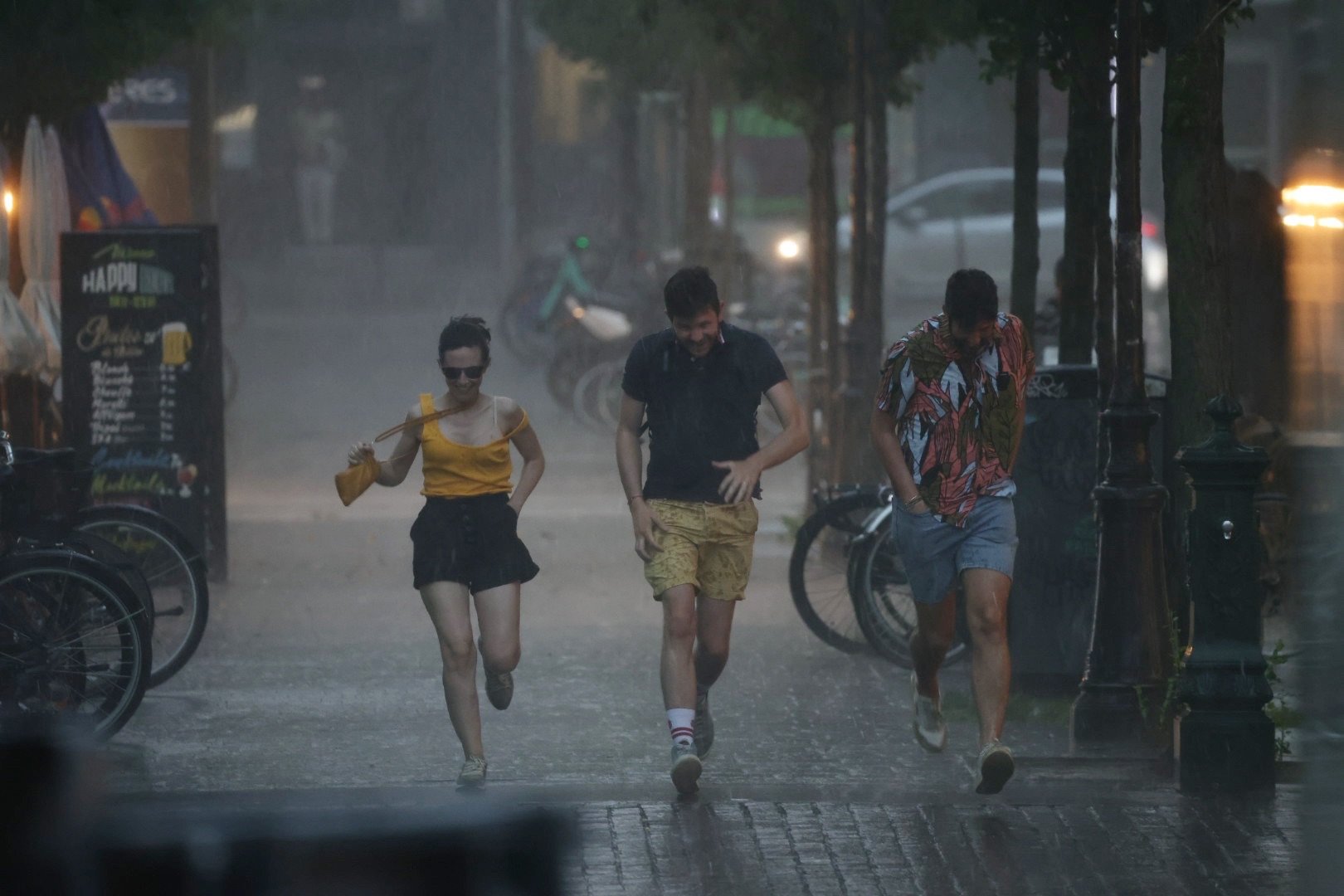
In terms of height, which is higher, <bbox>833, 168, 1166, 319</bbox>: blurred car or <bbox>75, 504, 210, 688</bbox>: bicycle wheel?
<bbox>833, 168, 1166, 319</bbox>: blurred car

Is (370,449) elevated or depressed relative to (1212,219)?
depressed

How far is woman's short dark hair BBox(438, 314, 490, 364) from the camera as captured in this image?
23.2 feet

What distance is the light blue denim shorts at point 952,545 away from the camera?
7000 mm

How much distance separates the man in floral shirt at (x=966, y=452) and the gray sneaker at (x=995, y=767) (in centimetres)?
9

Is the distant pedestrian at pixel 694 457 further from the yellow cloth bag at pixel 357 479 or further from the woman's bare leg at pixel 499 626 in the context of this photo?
the yellow cloth bag at pixel 357 479

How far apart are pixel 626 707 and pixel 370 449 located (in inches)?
77.6

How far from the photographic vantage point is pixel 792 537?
1370 centimetres

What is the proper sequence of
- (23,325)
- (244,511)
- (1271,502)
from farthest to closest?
1. (244,511)
2. (23,325)
3. (1271,502)

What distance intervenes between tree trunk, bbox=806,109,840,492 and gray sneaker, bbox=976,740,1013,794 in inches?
246

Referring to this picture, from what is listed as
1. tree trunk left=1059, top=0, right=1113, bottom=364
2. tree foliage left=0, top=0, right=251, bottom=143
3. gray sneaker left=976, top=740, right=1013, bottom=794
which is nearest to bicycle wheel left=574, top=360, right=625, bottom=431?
tree foliage left=0, top=0, right=251, bottom=143

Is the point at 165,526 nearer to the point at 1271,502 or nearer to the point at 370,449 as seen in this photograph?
the point at 370,449

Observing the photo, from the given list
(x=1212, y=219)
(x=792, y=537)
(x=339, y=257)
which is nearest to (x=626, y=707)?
(x=1212, y=219)

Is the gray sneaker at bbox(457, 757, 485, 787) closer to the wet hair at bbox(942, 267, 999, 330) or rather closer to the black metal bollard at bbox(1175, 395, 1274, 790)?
the wet hair at bbox(942, 267, 999, 330)

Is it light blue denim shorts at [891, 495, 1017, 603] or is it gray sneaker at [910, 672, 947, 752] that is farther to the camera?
gray sneaker at [910, 672, 947, 752]
